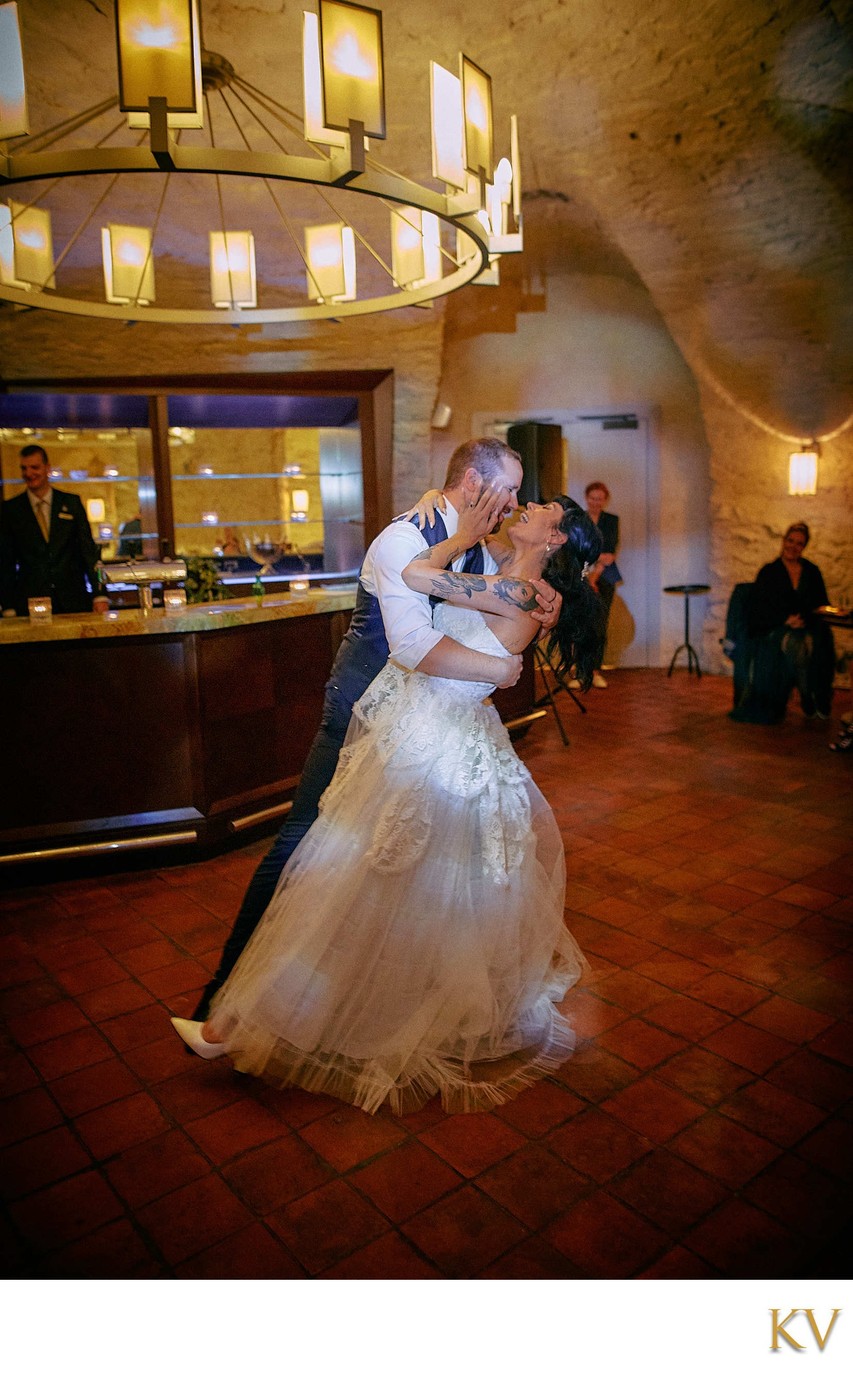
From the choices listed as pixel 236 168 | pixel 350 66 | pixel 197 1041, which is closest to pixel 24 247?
pixel 236 168

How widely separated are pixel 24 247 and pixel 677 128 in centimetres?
448

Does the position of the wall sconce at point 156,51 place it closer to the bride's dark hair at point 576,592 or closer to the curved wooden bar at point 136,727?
the bride's dark hair at point 576,592

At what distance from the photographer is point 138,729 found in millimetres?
3850

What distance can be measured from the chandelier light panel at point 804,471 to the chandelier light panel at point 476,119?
5.15 metres

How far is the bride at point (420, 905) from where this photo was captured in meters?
2.27

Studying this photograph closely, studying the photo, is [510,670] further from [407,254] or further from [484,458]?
[407,254]

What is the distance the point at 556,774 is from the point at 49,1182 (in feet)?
11.8

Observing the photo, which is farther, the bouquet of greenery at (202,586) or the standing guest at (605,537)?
the standing guest at (605,537)

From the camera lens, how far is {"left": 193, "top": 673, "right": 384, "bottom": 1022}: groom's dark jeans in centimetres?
243

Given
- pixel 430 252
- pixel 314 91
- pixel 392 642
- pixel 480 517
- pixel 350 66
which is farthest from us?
pixel 430 252

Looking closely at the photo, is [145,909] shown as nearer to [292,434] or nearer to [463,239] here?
[463,239]

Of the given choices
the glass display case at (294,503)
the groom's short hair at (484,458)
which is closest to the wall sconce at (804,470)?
the glass display case at (294,503)

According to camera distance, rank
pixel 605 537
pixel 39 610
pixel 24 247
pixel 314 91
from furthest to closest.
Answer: pixel 605 537 < pixel 24 247 < pixel 39 610 < pixel 314 91
